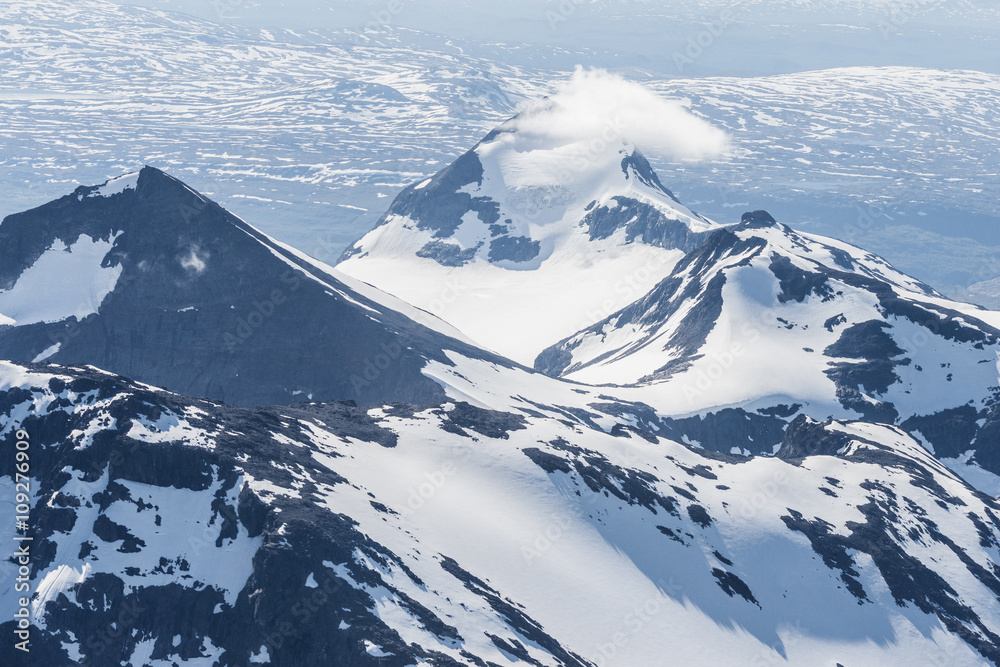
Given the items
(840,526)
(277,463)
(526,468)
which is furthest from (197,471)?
(840,526)

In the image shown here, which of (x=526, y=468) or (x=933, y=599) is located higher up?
(x=526, y=468)

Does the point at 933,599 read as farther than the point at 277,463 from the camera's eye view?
Yes

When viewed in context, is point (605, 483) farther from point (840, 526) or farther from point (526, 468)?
point (840, 526)

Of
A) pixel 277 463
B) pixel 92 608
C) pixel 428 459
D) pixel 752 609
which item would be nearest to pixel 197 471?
pixel 277 463

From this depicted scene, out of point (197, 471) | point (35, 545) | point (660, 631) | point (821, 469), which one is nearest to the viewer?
point (35, 545)

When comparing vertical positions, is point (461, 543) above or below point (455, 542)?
below

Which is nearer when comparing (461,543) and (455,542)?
(455,542)

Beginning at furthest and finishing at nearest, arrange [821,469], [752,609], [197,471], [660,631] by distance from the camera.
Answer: [821,469] < [752,609] < [660,631] < [197,471]

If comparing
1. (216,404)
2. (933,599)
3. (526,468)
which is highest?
(216,404)
